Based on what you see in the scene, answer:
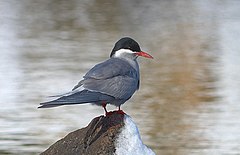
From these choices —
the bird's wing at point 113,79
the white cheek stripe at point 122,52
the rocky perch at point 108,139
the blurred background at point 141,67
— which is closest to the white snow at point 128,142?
the rocky perch at point 108,139

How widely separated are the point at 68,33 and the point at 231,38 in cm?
413

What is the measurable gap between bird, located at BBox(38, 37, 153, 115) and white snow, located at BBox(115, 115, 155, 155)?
195 mm

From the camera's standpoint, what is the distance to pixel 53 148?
6586 millimetres

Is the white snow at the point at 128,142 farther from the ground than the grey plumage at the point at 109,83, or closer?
closer

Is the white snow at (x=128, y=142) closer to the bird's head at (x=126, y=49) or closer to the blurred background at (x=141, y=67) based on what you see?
the bird's head at (x=126, y=49)

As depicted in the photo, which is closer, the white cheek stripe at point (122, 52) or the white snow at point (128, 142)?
the white snow at point (128, 142)

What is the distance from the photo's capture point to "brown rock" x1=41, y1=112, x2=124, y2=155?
620 cm

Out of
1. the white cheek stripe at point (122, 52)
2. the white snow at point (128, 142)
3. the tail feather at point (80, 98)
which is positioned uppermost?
the white cheek stripe at point (122, 52)

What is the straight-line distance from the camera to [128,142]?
619cm

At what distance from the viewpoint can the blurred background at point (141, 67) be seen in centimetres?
1174

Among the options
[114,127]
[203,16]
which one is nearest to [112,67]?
[114,127]

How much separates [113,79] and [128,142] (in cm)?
58

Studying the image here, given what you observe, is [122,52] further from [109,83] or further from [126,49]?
[109,83]

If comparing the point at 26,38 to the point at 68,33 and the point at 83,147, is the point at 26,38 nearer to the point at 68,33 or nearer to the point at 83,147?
the point at 68,33
